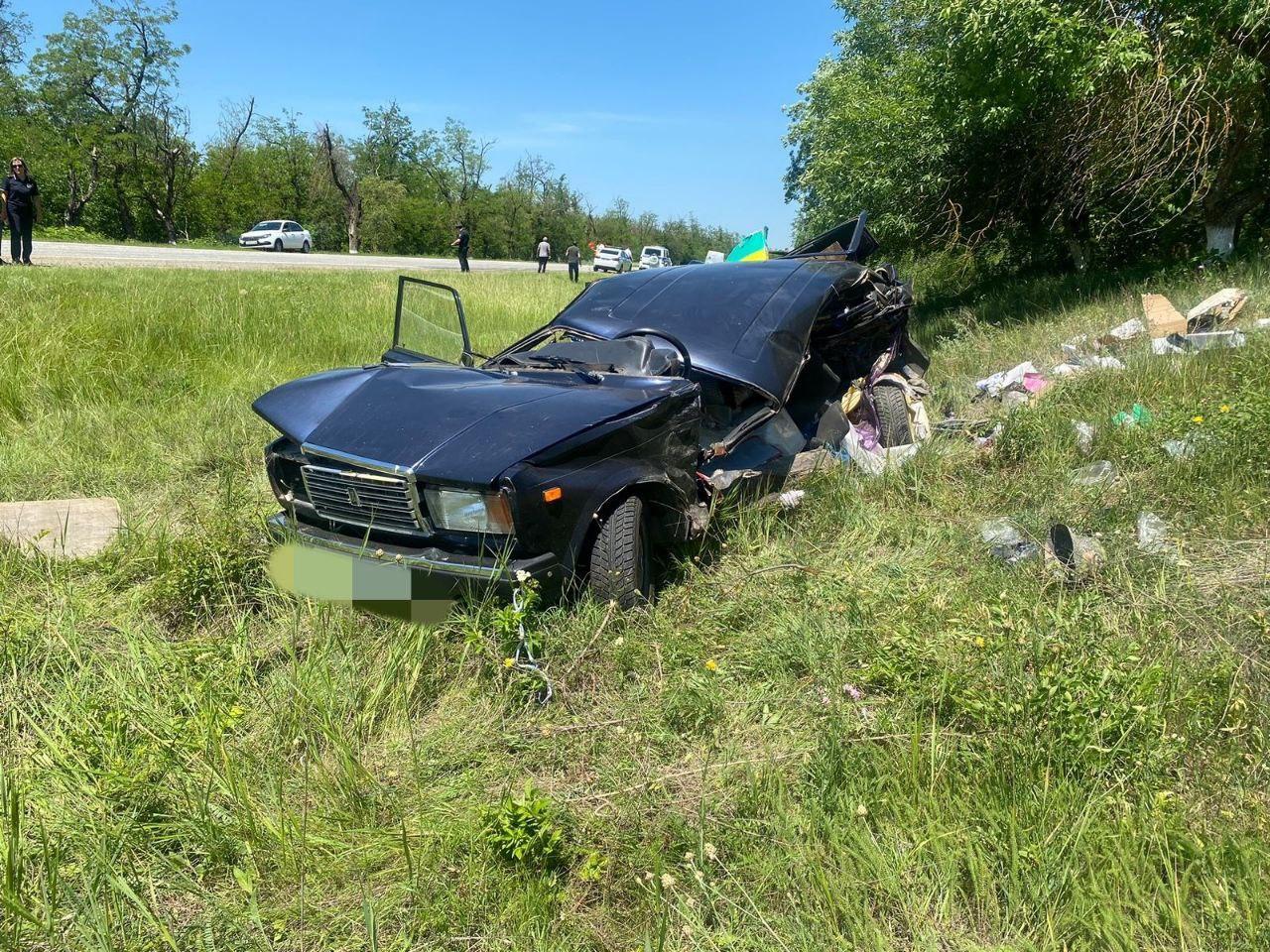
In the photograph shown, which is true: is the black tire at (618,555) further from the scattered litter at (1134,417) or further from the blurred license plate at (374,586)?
the scattered litter at (1134,417)

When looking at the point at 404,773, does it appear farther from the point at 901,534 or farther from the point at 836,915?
the point at 901,534

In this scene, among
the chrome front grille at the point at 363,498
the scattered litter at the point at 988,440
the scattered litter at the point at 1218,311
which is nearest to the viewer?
the chrome front grille at the point at 363,498

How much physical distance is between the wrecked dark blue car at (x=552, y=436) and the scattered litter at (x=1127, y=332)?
355 cm

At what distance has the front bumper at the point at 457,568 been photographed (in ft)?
8.73

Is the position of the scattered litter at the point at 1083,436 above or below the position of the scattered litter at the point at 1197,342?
below

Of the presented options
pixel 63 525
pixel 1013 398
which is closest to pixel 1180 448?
pixel 1013 398

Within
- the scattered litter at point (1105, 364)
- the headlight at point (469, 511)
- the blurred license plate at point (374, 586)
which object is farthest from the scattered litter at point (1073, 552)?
the scattered litter at point (1105, 364)

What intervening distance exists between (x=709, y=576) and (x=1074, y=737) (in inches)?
67.1

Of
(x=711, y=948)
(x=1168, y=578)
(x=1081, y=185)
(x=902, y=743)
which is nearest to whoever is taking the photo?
(x=711, y=948)

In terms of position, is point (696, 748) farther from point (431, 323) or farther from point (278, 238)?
point (278, 238)

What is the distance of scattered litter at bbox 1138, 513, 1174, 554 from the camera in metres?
3.25

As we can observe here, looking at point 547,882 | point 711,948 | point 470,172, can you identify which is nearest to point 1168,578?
point 711,948

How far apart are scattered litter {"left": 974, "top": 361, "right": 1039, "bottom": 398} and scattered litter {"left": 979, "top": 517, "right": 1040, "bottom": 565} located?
292cm

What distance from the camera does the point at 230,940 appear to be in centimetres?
186
